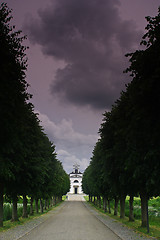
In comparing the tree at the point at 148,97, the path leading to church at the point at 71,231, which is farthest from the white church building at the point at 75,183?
the tree at the point at 148,97

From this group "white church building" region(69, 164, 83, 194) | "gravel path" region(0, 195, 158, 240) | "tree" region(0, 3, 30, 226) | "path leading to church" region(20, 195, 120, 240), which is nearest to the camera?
"tree" region(0, 3, 30, 226)

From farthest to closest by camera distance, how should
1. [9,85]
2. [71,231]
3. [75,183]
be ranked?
[75,183]
[71,231]
[9,85]

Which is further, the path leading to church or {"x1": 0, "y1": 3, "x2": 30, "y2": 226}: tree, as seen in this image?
the path leading to church

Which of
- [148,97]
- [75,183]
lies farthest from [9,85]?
[75,183]

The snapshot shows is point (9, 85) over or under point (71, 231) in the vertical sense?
over

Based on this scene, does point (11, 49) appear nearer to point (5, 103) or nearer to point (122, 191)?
point (5, 103)

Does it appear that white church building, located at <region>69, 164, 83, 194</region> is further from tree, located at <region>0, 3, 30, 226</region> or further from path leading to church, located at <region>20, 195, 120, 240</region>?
tree, located at <region>0, 3, 30, 226</region>

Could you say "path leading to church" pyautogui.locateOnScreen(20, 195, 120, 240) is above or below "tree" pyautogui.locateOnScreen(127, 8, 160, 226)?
below

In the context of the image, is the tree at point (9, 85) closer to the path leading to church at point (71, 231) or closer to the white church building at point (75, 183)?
the path leading to church at point (71, 231)

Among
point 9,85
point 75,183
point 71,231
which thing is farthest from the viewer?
point 75,183

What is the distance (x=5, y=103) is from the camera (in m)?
11.2

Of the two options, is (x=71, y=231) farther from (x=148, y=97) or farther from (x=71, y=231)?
(x=148, y=97)

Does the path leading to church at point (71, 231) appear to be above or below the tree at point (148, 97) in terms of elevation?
below

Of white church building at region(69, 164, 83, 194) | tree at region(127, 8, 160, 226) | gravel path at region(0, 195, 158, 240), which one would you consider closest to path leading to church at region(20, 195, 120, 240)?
gravel path at region(0, 195, 158, 240)
